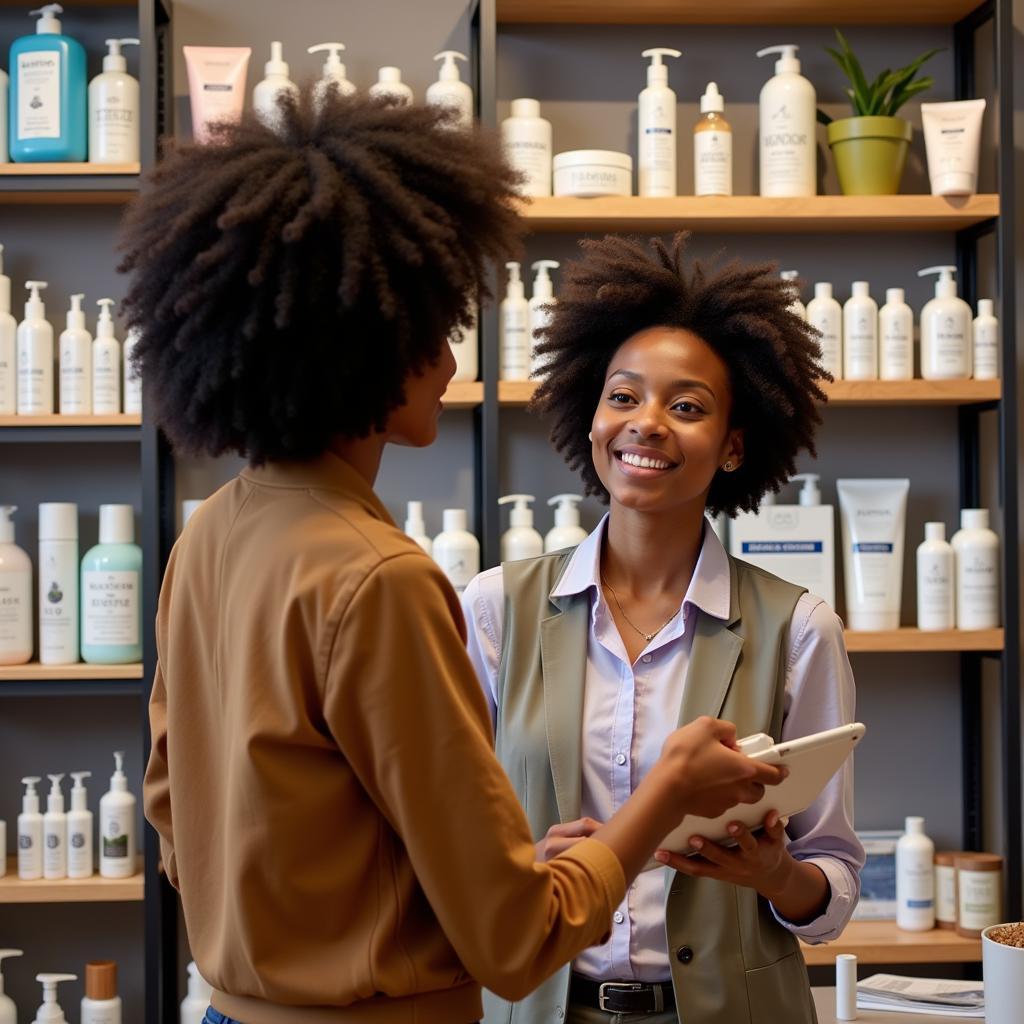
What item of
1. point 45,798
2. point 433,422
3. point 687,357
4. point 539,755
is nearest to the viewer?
point 433,422

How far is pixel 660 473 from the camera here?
144 cm

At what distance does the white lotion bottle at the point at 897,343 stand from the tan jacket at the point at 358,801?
69.8 inches

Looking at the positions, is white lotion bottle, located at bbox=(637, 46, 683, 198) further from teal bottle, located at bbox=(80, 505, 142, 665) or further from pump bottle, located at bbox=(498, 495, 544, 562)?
teal bottle, located at bbox=(80, 505, 142, 665)

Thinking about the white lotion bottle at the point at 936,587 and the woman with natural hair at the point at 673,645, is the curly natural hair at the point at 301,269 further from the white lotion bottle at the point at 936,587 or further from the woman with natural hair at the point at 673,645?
the white lotion bottle at the point at 936,587

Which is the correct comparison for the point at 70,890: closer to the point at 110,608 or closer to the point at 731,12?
the point at 110,608

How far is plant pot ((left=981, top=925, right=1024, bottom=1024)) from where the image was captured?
1.20 metres

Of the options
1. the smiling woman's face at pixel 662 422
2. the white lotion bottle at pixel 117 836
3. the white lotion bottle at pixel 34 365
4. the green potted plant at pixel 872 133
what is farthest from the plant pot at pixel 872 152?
the white lotion bottle at pixel 117 836

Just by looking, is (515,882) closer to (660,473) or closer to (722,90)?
(660,473)

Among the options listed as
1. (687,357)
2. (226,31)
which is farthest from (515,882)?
(226,31)

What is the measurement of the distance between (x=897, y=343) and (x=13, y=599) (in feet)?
5.61

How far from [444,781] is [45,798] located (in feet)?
6.55

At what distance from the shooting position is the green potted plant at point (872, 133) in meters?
2.41

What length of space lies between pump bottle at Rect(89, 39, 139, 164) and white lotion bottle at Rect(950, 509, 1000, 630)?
1.70 metres

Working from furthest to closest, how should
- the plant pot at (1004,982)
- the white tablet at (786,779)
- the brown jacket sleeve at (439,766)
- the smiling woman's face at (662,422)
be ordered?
the smiling woman's face at (662,422)
the plant pot at (1004,982)
the white tablet at (786,779)
the brown jacket sleeve at (439,766)
